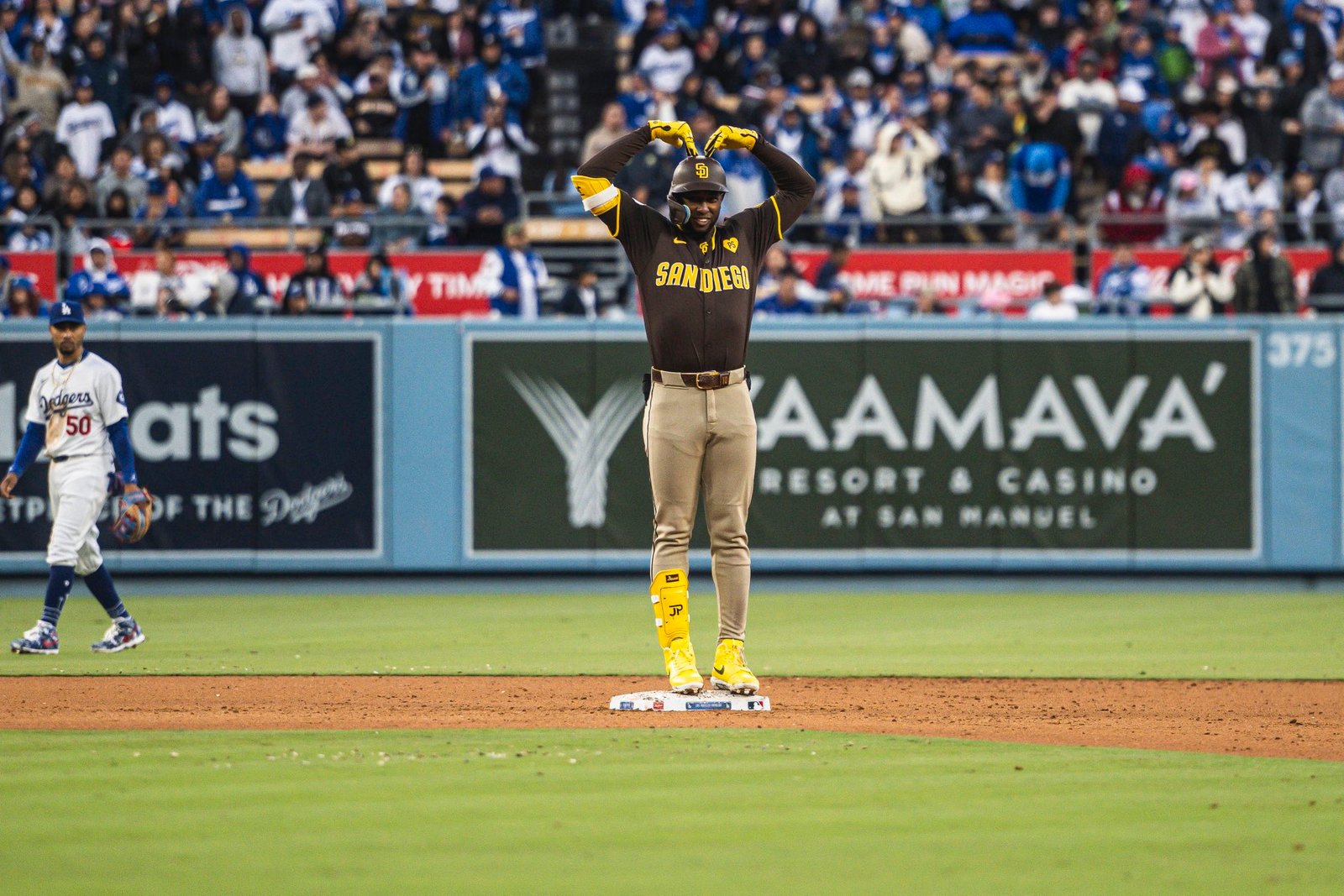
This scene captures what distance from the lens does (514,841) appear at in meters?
5.96

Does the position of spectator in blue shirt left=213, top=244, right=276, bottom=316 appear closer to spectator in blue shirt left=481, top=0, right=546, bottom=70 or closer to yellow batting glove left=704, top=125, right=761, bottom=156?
spectator in blue shirt left=481, top=0, right=546, bottom=70

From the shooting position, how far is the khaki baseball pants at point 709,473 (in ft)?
29.6

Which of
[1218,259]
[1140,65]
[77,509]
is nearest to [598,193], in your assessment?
[77,509]

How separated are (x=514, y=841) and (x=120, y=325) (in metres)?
11.8

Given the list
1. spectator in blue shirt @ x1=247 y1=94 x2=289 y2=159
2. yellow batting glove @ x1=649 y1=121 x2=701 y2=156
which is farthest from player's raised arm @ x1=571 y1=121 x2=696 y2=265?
spectator in blue shirt @ x1=247 y1=94 x2=289 y2=159

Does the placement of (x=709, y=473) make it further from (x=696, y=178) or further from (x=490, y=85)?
(x=490, y=85)

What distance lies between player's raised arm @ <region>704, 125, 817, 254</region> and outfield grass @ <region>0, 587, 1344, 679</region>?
303cm

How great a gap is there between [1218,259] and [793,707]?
12144 mm

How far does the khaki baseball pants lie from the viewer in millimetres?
9016

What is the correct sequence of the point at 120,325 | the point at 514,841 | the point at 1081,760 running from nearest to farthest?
1. the point at 514,841
2. the point at 1081,760
3. the point at 120,325

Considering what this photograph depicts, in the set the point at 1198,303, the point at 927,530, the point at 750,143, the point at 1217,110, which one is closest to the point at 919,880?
the point at 750,143

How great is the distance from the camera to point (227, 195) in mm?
20719

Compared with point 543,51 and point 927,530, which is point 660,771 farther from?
point 543,51

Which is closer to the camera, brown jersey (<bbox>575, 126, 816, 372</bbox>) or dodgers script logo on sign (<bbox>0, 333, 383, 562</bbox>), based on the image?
brown jersey (<bbox>575, 126, 816, 372</bbox>)
